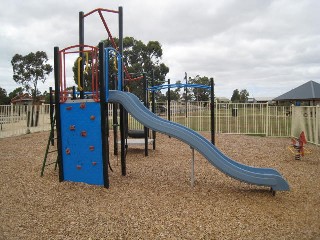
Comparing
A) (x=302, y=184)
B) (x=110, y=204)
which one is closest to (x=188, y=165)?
(x=302, y=184)

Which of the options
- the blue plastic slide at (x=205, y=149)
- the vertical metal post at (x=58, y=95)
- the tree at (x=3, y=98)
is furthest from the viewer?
the tree at (x=3, y=98)

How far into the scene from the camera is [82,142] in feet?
17.6

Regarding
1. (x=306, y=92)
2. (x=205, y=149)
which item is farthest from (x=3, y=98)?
(x=205, y=149)

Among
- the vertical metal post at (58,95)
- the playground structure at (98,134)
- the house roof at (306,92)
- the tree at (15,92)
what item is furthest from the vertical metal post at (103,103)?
the tree at (15,92)

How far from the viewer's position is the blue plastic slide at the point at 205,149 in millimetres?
4824

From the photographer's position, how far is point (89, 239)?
3266 millimetres

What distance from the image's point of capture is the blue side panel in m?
5.21

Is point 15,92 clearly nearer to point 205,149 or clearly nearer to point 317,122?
point 317,122

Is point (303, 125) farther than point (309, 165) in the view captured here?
Yes

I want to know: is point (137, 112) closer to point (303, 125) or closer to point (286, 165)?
point (286, 165)

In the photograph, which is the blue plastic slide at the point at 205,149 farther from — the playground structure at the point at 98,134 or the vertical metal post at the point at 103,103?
the vertical metal post at the point at 103,103

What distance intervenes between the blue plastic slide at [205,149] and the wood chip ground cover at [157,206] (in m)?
0.26

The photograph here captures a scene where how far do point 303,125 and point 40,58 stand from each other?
1401 inches

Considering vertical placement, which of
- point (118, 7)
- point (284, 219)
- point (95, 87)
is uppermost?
point (118, 7)
